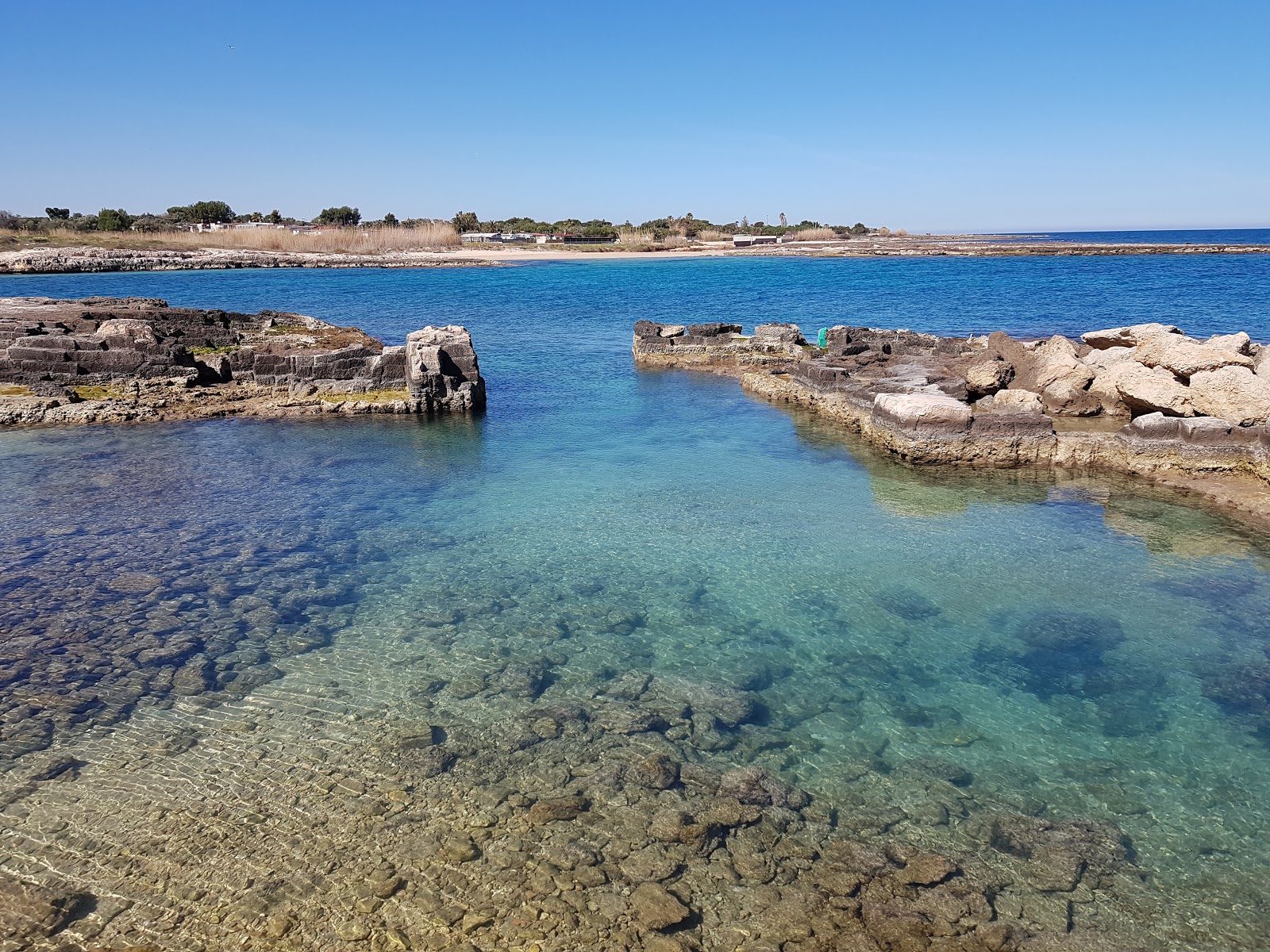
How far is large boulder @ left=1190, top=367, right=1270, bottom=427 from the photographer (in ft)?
44.2

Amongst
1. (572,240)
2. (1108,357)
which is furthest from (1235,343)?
(572,240)

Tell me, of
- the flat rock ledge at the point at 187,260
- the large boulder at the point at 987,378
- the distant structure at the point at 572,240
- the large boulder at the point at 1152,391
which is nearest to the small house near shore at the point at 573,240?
the distant structure at the point at 572,240

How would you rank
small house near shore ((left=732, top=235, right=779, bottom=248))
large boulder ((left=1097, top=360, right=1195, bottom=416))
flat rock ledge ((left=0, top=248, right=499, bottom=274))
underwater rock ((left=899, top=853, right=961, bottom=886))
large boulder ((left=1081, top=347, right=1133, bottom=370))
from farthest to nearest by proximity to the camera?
small house near shore ((left=732, top=235, right=779, bottom=248)) < flat rock ledge ((left=0, top=248, right=499, bottom=274)) < large boulder ((left=1081, top=347, right=1133, bottom=370)) < large boulder ((left=1097, top=360, right=1195, bottom=416)) < underwater rock ((left=899, top=853, right=961, bottom=886))

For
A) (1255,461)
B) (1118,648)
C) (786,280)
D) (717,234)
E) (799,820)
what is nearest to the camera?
(799,820)

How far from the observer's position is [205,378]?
19.7 metres

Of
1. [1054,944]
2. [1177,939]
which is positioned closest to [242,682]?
[1054,944]

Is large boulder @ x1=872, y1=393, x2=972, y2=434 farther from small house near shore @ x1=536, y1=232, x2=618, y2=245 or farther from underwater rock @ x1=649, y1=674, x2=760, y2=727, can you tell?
small house near shore @ x1=536, y1=232, x2=618, y2=245

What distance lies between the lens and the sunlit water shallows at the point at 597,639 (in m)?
5.62

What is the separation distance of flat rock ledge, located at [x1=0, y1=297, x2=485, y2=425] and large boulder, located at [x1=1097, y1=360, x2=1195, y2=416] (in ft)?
42.5

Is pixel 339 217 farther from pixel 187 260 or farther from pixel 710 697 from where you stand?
pixel 710 697

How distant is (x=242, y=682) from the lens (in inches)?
288

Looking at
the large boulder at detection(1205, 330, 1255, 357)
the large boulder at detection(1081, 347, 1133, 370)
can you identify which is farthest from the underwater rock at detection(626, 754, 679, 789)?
the large boulder at detection(1205, 330, 1255, 357)

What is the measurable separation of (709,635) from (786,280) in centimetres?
6297

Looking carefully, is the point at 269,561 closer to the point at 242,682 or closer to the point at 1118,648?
the point at 242,682
